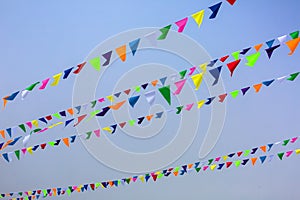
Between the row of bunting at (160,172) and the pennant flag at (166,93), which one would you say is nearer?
the pennant flag at (166,93)

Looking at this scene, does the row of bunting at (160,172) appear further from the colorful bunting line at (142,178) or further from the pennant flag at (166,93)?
the pennant flag at (166,93)

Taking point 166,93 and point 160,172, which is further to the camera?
point 160,172

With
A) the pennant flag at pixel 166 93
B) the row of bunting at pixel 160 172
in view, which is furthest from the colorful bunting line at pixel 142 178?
the pennant flag at pixel 166 93

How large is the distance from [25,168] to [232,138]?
2.41 m

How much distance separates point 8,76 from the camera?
11.4 ft

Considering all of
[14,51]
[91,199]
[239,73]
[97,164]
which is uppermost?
Result: [14,51]

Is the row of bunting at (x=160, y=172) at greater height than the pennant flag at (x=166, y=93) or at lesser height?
greater

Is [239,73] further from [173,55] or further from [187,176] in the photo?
[187,176]

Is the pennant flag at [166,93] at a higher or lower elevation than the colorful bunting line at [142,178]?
lower

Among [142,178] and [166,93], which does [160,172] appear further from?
[166,93]

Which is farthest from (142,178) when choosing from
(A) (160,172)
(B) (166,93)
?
(B) (166,93)

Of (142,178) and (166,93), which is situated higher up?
(142,178)

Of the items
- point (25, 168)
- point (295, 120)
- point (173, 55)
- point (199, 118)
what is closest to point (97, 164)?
point (25, 168)

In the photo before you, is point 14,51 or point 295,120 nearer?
point 14,51
